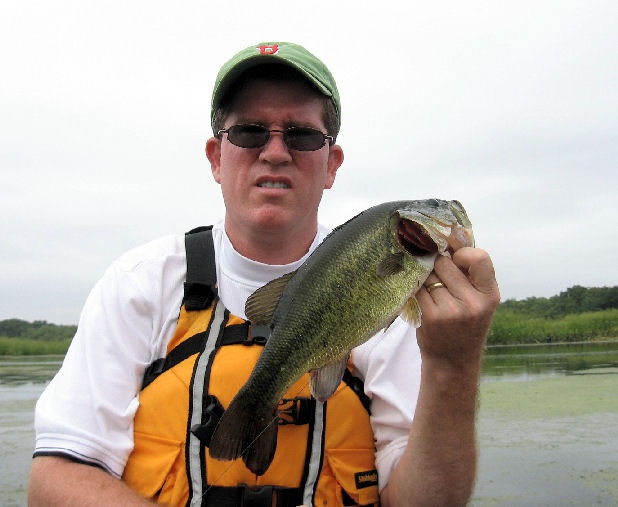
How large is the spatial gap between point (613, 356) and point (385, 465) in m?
15.4

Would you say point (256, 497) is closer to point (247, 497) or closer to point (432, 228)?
point (247, 497)

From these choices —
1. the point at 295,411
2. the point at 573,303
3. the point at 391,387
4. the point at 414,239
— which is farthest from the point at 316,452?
the point at 573,303

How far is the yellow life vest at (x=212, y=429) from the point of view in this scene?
284 cm

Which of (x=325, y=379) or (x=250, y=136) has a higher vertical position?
(x=250, y=136)

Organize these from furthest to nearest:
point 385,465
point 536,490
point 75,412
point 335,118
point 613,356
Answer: point 613,356, point 536,490, point 335,118, point 385,465, point 75,412

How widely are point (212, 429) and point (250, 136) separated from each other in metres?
1.39

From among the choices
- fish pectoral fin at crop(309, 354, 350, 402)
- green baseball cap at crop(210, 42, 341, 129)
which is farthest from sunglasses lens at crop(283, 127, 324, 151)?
fish pectoral fin at crop(309, 354, 350, 402)

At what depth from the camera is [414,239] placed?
234cm

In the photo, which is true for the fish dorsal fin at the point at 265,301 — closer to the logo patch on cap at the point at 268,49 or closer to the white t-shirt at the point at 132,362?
the white t-shirt at the point at 132,362

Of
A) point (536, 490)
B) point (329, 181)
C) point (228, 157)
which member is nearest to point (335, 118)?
point (329, 181)

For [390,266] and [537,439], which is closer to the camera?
[390,266]

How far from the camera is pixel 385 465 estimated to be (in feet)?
9.83

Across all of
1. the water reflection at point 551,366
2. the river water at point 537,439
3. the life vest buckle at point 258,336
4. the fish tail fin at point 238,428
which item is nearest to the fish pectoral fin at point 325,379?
the fish tail fin at point 238,428

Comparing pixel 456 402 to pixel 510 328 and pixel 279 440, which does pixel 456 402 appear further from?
pixel 510 328
